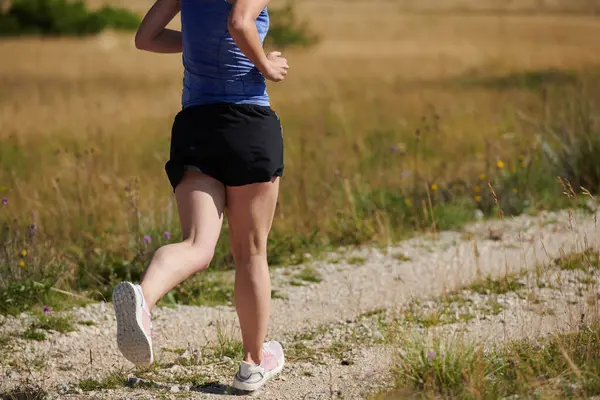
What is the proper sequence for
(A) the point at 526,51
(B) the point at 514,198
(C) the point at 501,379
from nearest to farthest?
1. (C) the point at 501,379
2. (B) the point at 514,198
3. (A) the point at 526,51

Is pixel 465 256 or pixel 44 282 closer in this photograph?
pixel 44 282

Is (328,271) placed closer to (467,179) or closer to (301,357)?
(301,357)

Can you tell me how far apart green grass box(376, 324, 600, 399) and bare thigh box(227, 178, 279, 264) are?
29.9 inches

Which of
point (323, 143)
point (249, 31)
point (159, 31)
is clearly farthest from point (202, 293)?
point (323, 143)

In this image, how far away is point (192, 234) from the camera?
388cm

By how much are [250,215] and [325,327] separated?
1.58 metres

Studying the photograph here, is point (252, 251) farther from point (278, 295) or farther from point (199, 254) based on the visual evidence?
point (278, 295)

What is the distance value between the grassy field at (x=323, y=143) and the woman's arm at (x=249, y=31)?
2.61 meters

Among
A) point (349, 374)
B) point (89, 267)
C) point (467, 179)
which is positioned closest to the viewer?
point (349, 374)

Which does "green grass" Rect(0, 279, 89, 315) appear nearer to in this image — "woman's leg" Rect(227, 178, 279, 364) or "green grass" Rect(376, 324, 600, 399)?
"woman's leg" Rect(227, 178, 279, 364)

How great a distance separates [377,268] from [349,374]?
224 centimetres

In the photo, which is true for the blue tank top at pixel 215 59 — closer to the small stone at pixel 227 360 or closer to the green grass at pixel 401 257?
the small stone at pixel 227 360

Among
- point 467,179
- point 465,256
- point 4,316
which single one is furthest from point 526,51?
point 4,316

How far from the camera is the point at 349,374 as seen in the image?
14.6 feet
